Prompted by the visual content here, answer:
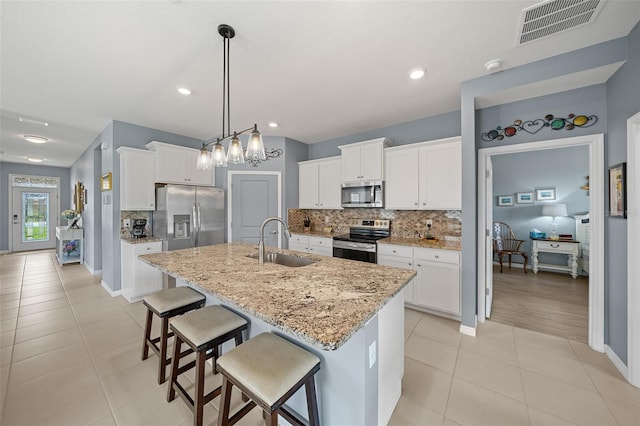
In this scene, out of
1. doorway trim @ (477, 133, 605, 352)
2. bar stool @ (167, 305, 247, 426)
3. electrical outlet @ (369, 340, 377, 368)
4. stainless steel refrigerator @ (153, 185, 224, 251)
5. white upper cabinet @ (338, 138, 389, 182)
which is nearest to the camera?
electrical outlet @ (369, 340, 377, 368)

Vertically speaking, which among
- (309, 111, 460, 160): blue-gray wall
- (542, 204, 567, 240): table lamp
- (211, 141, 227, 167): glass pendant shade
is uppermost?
(309, 111, 460, 160): blue-gray wall

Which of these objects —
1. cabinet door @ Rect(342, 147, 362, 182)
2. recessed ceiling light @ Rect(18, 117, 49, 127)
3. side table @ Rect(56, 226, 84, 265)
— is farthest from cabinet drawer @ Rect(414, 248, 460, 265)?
side table @ Rect(56, 226, 84, 265)

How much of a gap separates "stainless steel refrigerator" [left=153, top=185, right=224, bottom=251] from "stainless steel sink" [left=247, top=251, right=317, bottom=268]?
2.15 metres

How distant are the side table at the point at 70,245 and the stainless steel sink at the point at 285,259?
235 inches

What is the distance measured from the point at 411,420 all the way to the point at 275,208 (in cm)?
358

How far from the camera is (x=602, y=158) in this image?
2219 mm

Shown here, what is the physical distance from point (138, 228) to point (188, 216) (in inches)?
34.5

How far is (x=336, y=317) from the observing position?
3.28 ft

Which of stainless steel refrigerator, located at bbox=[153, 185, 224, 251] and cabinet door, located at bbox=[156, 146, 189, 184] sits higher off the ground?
cabinet door, located at bbox=[156, 146, 189, 184]

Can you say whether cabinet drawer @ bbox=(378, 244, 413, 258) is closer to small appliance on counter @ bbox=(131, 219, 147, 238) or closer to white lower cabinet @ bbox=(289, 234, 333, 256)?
white lower cabinet @ bbox=(289, 234, 333, 256)

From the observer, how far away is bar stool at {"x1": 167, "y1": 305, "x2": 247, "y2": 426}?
1453 mm

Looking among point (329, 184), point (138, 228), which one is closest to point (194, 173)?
point (138, 228)

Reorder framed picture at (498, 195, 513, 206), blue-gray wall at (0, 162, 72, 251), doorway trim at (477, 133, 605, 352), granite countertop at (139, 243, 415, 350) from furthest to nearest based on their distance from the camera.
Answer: blue-gray wall at (0, 162, 72, 251), framed picture at (498, 195, 513, 206), doorway trim at (477, 133, 605, 352), granite countertop at (139, 243, 415, 350)

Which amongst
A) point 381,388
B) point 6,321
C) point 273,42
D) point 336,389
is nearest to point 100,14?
point 273,42
